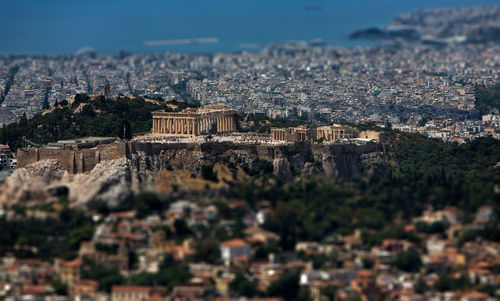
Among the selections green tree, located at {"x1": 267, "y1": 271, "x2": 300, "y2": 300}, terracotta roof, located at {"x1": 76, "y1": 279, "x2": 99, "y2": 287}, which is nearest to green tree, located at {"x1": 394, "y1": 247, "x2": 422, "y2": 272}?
green tree, located at {"x1": 267, "y1": 271, "x2": 300, "y2": 300}

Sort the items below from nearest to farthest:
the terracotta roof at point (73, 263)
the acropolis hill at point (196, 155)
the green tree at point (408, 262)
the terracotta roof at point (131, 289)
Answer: the terracotta roof at point (131, 289)
the terracotta roof at point (73, 263)
the green tree at point (408, 262)
the acropolis hill at point (196, 155)

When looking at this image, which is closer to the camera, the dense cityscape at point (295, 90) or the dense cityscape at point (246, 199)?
the dense cityscape at point (246, 199)

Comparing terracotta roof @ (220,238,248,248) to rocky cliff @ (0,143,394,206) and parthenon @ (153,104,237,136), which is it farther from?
parthenon @ (153,104,237,136)

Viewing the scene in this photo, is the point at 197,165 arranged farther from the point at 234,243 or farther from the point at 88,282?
the point at 88,282

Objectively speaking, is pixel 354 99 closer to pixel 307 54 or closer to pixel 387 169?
pixel 387 169

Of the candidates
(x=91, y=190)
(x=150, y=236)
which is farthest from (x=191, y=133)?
(x=150, y=236)

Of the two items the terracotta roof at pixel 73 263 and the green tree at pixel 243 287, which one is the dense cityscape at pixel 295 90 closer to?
the terracotta roof at pixel 73 263

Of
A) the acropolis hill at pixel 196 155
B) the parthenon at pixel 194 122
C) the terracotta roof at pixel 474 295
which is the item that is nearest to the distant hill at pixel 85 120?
the parthenon at pixel 194 122

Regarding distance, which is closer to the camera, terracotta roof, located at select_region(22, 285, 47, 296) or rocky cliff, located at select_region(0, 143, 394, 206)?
terracotta roof, located at select_region(22, 285, 47, 296)
